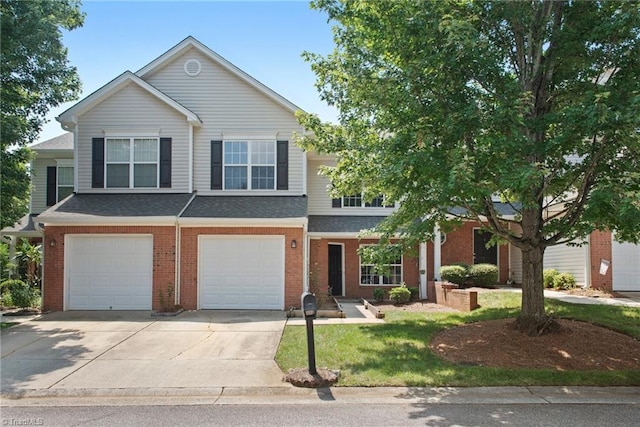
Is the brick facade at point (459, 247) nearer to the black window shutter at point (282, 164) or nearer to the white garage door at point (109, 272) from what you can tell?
the black window shutter at point (282, 164)

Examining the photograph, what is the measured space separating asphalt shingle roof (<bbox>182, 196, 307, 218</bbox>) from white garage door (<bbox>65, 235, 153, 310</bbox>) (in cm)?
188

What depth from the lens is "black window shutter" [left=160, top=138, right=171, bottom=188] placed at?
55.5ft

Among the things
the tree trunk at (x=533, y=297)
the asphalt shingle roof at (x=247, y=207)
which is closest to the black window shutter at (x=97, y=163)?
the asphalt shingle roof at (x=247, y=207)

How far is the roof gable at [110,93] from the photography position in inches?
655

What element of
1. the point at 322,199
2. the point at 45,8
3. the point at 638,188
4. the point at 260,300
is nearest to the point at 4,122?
the point at 45,8

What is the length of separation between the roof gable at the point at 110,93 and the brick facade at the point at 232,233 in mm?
4252

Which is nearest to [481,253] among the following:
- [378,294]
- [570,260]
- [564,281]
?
[570,260]

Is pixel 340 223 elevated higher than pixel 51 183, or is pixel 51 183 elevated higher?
pixel 51 183

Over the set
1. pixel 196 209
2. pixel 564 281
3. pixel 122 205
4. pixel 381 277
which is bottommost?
pixel 381 277

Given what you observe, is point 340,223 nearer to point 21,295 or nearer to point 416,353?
point 416,353

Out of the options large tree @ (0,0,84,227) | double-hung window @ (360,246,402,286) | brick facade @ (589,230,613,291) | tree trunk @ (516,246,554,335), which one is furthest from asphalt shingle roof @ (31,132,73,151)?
brick facade @ (589,230,613,291)

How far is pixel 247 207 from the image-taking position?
631 inches

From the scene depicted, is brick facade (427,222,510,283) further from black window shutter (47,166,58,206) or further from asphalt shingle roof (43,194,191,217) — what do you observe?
black window shutter (47,166,58,206)

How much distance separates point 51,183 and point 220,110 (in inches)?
329
